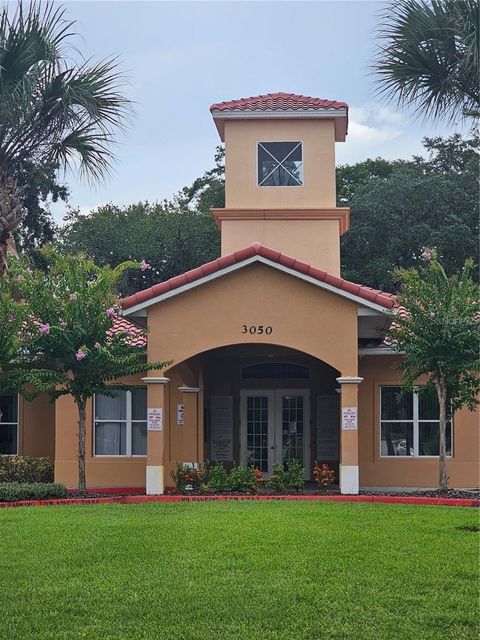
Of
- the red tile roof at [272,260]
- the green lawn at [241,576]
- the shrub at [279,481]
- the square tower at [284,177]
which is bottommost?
the green lawn at [241,576]

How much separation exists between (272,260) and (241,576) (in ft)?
29.4

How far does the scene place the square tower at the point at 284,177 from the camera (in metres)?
21.9

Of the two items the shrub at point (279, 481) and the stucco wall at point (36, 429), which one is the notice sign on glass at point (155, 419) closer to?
the shrub at point (279, 481)

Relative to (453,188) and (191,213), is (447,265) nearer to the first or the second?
(453,188)

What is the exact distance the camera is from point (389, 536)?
1134cm

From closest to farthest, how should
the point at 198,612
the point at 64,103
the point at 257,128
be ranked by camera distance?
1. the point at 198,612
2. the point at 64,103
3. the point at 257,128

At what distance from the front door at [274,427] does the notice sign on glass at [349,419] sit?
4.54 metres

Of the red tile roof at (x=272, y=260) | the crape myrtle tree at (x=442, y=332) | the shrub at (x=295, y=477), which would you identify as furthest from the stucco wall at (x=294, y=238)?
the shrub at (x=295, y=477)

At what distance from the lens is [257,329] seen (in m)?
17.6

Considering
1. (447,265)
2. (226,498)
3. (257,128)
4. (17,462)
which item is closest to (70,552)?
(226,498)

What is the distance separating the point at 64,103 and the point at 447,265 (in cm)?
2147

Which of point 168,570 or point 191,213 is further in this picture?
point 191,213

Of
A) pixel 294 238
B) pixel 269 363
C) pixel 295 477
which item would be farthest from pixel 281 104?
pixel 295 477

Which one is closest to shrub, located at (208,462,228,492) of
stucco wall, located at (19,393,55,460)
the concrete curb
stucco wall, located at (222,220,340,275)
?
the concrete curb
